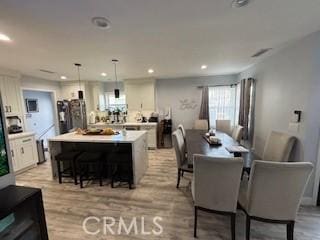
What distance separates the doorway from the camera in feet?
19.1

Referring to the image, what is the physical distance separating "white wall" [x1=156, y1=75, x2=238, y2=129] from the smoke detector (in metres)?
4.14

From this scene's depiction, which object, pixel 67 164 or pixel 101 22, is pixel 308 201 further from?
pixel 67 164

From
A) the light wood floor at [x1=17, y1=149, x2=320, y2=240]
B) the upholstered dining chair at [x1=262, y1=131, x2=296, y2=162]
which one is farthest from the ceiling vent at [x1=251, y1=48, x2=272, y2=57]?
the light wood floor at [x1=17, y1=149, x2=320, y2=240]

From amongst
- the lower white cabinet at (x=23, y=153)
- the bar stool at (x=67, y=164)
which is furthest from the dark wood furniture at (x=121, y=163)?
the lower white cabinet at (x=23, y=153)

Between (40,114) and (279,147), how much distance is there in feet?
24.2

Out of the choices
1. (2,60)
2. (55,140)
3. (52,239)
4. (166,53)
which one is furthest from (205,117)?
(2,60)

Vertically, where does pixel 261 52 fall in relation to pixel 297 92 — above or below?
above

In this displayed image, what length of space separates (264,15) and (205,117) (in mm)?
4050

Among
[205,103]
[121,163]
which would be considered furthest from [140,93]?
[121,163]

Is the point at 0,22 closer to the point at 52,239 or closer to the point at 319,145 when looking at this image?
the point at 52,239

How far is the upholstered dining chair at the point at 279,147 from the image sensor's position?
2.30 m

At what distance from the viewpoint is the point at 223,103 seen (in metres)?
5.57

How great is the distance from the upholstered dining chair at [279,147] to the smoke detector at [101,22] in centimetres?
274

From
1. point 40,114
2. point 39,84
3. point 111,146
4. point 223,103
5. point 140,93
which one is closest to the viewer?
point 111,146
